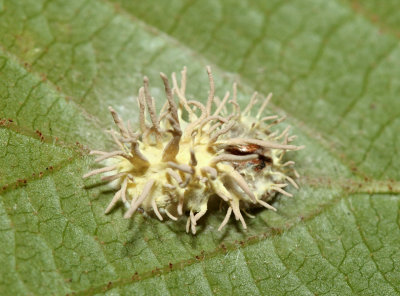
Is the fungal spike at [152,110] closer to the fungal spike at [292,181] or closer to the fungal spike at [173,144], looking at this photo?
the fungal spike at [173,144]

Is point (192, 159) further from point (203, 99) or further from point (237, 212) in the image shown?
point (203, 99)

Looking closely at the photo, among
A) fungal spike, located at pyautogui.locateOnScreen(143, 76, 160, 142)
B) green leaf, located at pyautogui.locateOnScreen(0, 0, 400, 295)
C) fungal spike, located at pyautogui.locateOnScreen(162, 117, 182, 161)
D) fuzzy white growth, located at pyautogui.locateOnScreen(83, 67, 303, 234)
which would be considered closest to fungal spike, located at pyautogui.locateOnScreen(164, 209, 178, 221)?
fuzzy white growth, located at pyautogui.locateOnScreen(83, 67, 303, 234)

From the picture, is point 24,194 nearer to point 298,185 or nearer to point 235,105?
point 235,105

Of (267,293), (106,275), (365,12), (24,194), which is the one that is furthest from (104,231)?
(365,12)

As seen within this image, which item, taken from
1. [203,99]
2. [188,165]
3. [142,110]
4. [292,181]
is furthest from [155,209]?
[203,99]

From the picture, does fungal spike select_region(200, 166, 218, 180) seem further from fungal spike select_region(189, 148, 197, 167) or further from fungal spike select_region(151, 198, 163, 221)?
fungal spike select_region(151, 198, 163, 221)
